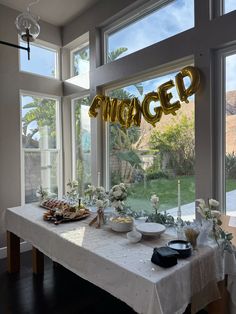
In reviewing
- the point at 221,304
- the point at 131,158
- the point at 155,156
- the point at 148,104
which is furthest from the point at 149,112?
the point at 221,304

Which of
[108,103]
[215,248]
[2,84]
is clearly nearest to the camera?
[215,248]

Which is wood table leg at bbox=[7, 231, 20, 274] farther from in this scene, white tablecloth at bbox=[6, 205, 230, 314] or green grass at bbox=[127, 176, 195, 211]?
green grass at bbox=[127, 176, 195, 211]

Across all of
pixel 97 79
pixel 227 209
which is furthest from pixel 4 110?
pixel 227 209

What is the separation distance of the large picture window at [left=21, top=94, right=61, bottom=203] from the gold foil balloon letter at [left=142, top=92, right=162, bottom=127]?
75.7 inches

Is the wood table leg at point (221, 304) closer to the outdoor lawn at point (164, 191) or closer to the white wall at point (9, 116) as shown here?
the outdoor lawn at point (164, 191)

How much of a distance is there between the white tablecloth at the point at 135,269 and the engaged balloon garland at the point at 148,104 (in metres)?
1.24

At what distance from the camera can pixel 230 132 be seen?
2.36 meters

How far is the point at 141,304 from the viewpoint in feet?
4.81

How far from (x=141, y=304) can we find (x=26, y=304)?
4.96 ft

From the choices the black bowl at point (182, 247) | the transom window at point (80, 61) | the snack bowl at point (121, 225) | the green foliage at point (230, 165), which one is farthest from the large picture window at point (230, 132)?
the transom window at point (80, 61)

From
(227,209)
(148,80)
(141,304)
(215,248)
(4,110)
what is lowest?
(141,304)

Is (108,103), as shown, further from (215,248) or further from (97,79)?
(215,248)

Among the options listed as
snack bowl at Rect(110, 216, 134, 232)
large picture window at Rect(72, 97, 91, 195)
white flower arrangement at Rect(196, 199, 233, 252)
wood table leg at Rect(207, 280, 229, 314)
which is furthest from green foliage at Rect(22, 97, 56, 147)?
wood table leg at Rect(207, 280, 229, 314)

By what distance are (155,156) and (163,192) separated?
1.37ft
